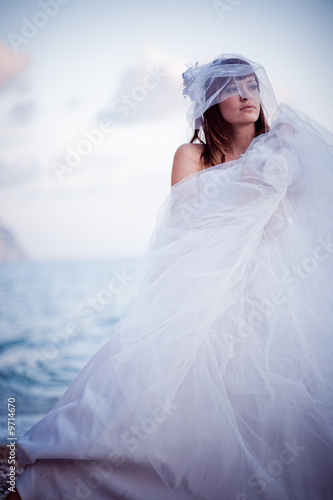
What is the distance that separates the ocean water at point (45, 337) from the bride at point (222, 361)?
0.35m

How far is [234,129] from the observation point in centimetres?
228

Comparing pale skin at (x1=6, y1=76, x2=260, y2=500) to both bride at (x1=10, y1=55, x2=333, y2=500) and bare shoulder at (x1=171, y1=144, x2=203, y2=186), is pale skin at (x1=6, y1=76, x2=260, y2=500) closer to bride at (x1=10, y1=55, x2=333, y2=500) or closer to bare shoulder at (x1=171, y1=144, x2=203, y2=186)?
bare shoulder at (x1=171, y1=144, x2=203, y2=186)

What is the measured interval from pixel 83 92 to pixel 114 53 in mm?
2768

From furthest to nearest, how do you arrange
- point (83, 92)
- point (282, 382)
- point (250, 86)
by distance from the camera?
point (83, 92) < point (250, 86) < point (282, 382)

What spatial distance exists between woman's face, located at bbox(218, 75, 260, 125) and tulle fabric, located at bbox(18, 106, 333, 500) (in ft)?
1.32

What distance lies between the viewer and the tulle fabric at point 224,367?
1.33 meters

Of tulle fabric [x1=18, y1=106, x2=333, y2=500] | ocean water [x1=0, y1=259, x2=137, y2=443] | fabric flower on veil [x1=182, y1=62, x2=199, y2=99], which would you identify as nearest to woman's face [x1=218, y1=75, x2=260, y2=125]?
fabric flower on veil [x1=182, y1=62, x2=199, y2=99]

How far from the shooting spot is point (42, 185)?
16.0 m

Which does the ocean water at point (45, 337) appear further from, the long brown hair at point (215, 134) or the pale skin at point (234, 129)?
the long brown hair at point (215, 134)

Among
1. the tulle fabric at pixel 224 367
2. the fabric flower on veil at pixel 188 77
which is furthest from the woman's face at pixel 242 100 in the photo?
the tulle fabric at pixel 224 367

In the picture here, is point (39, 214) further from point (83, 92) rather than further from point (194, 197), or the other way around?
point (194, 197)

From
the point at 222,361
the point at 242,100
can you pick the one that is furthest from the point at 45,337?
the point at 222,361

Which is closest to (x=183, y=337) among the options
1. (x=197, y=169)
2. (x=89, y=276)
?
(x=197, y=169)

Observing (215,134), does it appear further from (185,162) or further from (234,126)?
(185,162)
